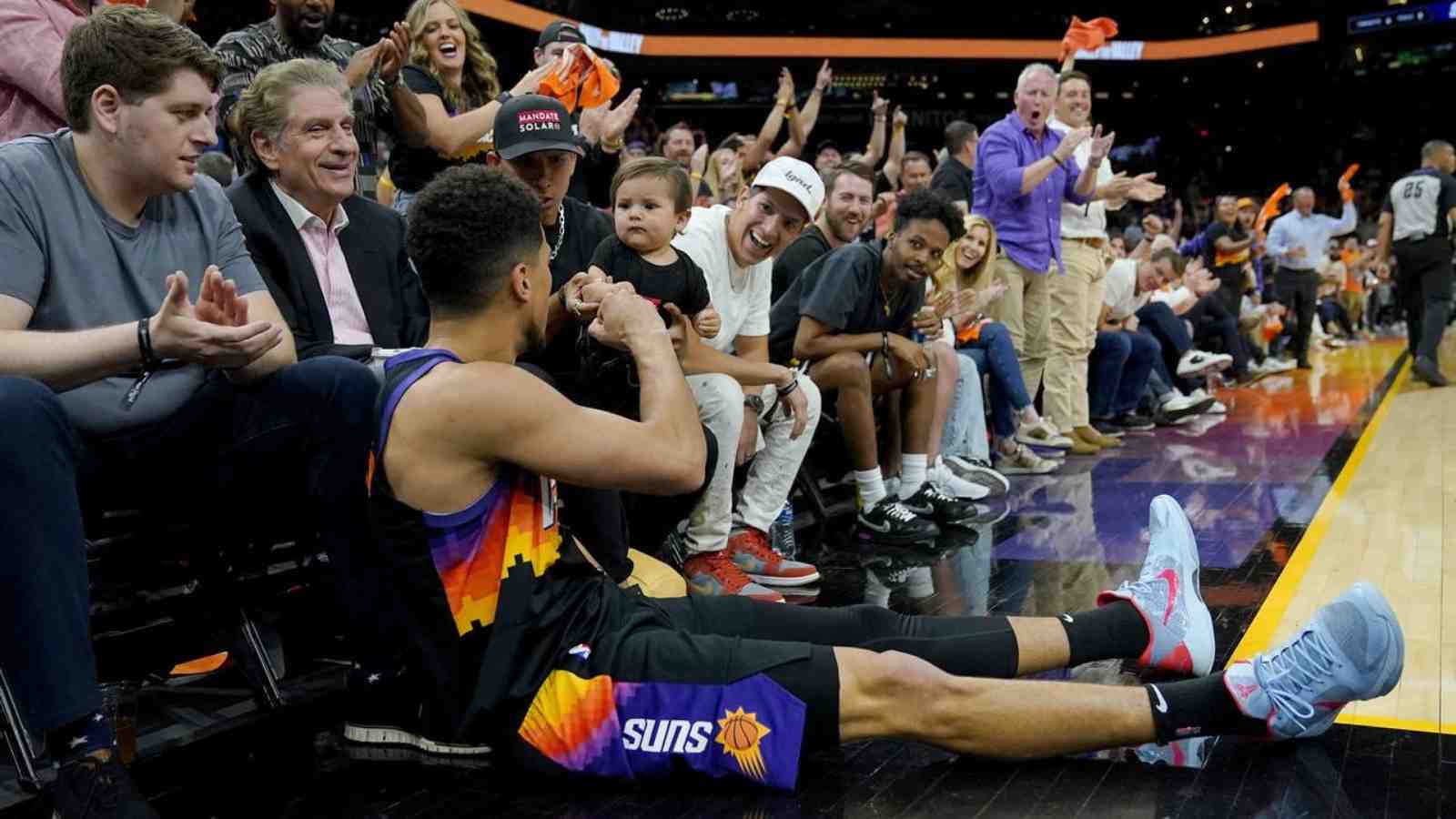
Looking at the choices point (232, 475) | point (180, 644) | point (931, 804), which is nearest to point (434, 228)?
point (232, 475)

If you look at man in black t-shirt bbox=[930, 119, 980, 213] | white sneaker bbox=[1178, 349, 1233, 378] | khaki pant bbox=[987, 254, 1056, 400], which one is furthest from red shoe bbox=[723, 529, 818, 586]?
white sneaker bbox=[1178, 349, 1233, 378]

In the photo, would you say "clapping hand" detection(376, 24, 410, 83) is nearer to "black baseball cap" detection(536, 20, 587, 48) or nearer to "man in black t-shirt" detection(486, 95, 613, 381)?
"man in black t-shirt" detection(486, 95, 613, 381)

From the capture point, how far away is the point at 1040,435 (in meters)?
6.68

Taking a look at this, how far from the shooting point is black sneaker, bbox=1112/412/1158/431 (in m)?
8.05

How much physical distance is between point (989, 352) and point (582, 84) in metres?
2.87

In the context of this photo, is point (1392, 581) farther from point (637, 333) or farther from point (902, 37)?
point (902, 37)

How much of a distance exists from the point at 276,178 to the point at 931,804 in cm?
220

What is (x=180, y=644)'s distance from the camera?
2777 millimetres

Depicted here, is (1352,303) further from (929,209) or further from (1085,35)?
(929,209)

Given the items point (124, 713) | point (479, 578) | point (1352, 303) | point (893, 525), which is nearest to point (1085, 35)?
point (893, 525)

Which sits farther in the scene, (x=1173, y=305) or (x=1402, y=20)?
(x=1402, y=20)

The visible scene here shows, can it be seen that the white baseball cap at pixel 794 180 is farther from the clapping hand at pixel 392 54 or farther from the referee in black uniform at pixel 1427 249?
the referee in black uniform at pixel 1427 249

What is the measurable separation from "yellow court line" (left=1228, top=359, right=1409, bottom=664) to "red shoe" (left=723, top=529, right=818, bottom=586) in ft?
4.64

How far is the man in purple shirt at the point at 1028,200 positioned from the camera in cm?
649
